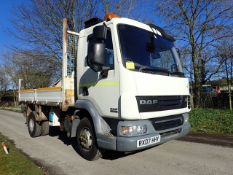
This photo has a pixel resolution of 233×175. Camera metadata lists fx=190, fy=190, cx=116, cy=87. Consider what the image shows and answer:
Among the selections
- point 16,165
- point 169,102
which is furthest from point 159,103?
point 16,165

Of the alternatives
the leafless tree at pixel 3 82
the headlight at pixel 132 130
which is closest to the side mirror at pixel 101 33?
the headlight at pixel 132 130


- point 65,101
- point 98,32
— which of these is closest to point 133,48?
point 98,32

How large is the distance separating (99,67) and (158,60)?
4.21 feet

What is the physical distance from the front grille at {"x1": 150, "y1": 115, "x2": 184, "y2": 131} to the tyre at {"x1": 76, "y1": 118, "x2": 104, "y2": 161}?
1299 millimetres

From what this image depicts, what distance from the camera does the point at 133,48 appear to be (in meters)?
3.71

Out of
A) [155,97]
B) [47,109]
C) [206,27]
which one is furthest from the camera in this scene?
[206,27]

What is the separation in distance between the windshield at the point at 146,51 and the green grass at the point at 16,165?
2.82m

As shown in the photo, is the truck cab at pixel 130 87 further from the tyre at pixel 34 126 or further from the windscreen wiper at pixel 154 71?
the tyre at pixel 34 126

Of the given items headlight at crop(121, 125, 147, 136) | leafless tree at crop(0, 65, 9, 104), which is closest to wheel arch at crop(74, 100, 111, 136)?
headlight at crop(121, 125, 147, 136)

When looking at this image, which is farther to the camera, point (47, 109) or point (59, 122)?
point (47, 109)

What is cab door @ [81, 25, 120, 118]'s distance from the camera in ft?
11.5

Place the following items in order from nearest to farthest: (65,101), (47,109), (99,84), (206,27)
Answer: (99,84) → (65,101) → (47,109) → (206,27)

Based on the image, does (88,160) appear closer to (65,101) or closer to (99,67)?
(65,101)

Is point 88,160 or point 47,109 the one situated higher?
point 47,109
